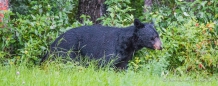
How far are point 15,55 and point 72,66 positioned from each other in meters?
2.40

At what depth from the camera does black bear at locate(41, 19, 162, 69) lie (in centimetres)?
783

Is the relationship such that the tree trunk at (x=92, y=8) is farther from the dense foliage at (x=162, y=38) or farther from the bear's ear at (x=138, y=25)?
the bear's ear at (x=138, y=25)

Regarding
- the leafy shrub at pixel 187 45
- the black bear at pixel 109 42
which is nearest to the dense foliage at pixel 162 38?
the leafy shrub at pixel 187 45

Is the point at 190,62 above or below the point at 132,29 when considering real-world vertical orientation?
below

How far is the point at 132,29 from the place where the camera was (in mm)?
7973

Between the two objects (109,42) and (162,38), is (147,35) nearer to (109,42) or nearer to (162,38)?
(109,42)

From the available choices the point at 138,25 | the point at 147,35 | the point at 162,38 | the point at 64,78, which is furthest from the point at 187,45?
the point at 64,78

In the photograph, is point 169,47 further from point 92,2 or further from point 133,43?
point 92,2

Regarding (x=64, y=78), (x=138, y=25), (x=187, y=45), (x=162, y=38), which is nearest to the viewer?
(x=64, y=78)

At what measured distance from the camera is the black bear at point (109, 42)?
783cm

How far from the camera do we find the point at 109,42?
7.92 meters

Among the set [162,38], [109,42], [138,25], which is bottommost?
[162,38]

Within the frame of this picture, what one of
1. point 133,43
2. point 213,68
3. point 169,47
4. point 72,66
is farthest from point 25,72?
point 213,68

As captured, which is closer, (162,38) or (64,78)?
(64,78)
